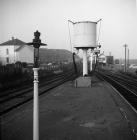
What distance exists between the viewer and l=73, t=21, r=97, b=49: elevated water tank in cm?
2002

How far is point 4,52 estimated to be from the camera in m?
66.6

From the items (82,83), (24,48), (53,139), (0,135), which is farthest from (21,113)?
(24,48)

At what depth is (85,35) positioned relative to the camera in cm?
2002

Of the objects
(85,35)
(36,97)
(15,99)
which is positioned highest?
(85,35)

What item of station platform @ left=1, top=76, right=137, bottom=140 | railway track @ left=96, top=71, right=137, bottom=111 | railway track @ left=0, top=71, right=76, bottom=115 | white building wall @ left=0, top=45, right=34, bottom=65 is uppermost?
white building wall @ left=0, top=45, right=34, bottom=65

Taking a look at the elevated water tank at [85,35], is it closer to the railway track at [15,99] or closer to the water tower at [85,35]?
the water tower at [85,35]

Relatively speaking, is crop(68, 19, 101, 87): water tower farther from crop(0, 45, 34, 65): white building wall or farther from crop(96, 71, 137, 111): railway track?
crop(0, 45, 34, 65): white building wall

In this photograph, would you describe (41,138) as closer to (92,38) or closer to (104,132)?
(104,132)

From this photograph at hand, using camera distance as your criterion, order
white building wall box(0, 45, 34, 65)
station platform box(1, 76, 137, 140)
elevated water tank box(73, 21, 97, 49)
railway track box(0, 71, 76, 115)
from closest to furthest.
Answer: station platform box(1, 76, 137, 140), railway track box(0, 71, 76, 115), elevated water tank box(73, 21, 97, 49), white building wall box(0, 45, 34, 65)

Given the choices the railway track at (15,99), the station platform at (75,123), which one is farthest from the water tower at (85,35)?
the station platform at (75,123)

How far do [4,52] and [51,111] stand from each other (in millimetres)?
60514

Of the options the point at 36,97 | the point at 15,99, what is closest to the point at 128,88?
the point at 15,99

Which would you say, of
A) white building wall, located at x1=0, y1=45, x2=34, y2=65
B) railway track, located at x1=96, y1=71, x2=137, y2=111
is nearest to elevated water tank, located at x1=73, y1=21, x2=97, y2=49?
railway track, located at x1=96, y1=71, x2=137, y2=111

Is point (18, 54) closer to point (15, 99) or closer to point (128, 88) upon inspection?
point (128, 88)
